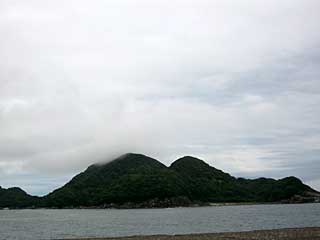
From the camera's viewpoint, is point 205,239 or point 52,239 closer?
point 205,239

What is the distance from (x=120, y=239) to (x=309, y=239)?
27.8 meters

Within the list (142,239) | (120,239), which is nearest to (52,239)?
(120,239)

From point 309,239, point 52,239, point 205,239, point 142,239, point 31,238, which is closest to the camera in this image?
point 309,239

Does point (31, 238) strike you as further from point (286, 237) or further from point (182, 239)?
point (286, 237)

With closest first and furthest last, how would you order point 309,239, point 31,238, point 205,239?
point 309,239 → point 205,239 → point 31,238

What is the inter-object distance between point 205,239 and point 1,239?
163ft

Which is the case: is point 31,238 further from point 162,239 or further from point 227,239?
point 227,239

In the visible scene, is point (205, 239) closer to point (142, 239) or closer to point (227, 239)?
point (227, 239)

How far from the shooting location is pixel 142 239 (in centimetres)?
6812

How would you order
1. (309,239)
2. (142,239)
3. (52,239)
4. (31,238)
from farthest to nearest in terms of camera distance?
1. (31,238)
2. (52,239)
3. (142,239)
4. (309,239)

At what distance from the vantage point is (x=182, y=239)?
211ft

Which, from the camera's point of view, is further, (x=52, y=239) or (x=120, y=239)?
(x=52, y=239)


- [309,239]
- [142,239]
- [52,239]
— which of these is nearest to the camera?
[309,239]

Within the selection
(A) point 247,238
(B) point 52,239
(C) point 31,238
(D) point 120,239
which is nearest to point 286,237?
(A) point 247,238
